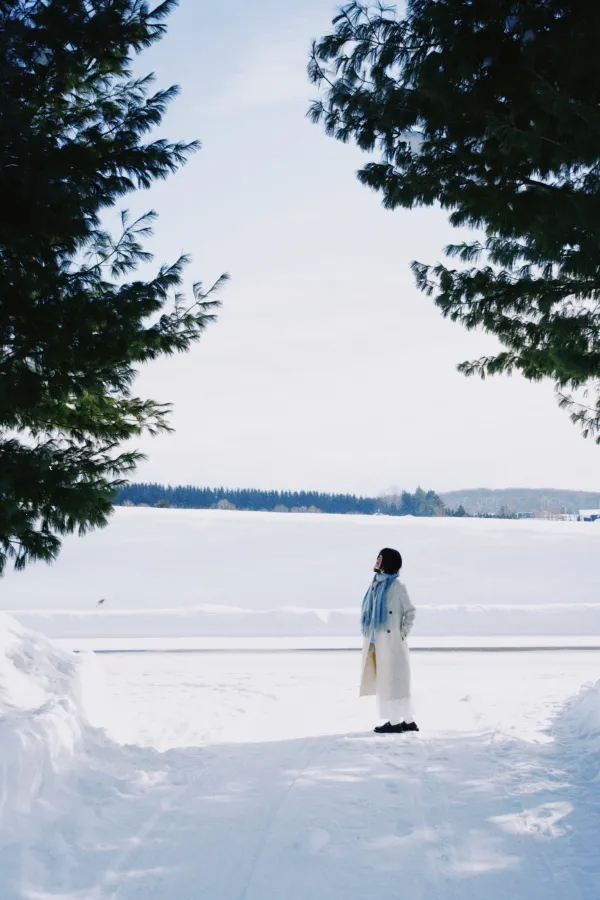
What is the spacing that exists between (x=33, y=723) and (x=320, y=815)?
2272mm

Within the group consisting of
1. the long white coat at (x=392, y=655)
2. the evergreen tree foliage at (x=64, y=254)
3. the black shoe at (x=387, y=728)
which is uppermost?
the evergreen tree foliage at (x=64, y=254)

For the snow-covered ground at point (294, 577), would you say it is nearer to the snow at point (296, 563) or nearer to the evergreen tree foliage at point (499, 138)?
the snow at point (296, 563)

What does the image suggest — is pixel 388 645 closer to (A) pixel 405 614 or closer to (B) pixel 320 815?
(A) pixel 405 614

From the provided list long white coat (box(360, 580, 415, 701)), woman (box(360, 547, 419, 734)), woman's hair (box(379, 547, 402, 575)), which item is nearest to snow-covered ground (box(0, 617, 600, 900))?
woman (box(360, 547, 419, 734))

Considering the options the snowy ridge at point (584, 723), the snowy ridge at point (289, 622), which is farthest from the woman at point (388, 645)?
the snowy ridge at point (289, 622)

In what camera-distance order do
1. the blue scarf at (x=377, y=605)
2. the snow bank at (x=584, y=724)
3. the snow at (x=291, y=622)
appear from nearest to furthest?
the snow bank at (x=584, y=724), the blue scarf at (x=377, y=605), the snow at (x=291, y=622)

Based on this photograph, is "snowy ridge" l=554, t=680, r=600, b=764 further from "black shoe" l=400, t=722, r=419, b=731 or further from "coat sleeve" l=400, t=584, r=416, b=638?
"coat sleeve" l=400, t=584, r=416, b=638

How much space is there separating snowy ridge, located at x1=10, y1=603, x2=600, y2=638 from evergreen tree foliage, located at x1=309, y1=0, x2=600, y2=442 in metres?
14.1

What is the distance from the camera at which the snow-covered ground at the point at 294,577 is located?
21.8 metres

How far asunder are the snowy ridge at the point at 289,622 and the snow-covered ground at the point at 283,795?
35.9ft

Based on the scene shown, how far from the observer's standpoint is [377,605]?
8.59 metres

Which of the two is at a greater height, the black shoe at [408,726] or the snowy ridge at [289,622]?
the black shoe at [408,726]

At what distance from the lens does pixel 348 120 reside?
698 centimetres

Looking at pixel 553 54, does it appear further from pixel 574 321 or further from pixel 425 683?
pixel 425 683
